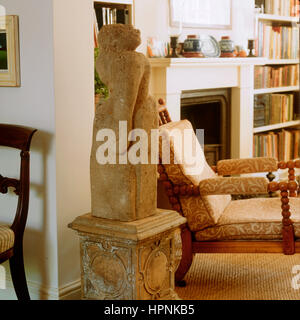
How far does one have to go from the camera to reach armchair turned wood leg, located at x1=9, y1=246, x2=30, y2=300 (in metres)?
2.69

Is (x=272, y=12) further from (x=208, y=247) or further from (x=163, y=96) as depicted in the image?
(x=208, y=247)

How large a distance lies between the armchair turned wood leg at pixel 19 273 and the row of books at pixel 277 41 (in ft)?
10.2

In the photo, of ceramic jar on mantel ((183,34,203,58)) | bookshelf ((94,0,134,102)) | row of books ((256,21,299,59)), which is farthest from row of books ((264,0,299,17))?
bookshelf ((94,0,134,102))

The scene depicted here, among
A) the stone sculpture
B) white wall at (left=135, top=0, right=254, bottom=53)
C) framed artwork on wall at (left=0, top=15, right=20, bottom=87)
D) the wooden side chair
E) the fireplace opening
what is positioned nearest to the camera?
the stone sculpture

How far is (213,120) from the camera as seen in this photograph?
488cm

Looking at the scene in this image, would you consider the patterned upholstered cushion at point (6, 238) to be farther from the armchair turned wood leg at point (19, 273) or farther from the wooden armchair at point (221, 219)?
the wooden armchair at point (221, 219)

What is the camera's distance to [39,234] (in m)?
2.84

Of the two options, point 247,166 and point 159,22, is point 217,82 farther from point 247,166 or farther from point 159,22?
point 247,166

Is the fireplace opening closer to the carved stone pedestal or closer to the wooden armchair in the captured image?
the wooden armchair

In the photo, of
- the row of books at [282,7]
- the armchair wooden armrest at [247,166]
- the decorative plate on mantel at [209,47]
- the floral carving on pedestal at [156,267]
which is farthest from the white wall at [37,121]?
the row of books at [282,7]

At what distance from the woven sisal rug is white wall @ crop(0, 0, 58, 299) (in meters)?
0.77

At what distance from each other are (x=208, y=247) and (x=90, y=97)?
991 millimetres

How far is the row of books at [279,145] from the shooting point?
17.1 ft
